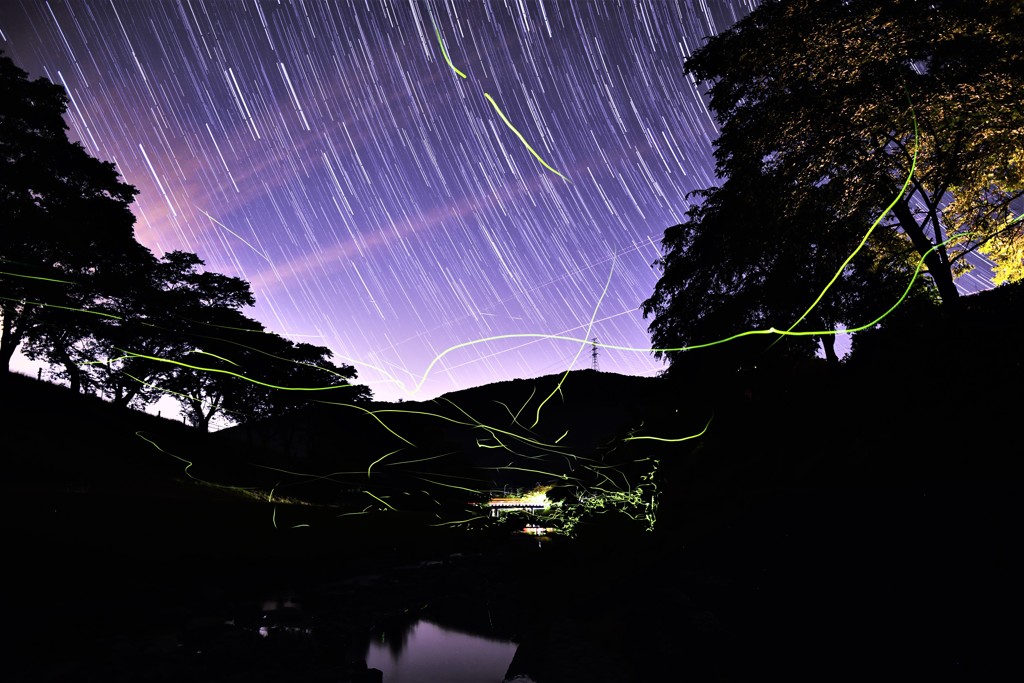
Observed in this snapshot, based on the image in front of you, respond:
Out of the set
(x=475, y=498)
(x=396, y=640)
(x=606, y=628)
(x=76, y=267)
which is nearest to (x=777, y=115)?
(x=606, y=628)

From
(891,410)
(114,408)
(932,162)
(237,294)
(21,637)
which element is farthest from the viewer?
(237,294)

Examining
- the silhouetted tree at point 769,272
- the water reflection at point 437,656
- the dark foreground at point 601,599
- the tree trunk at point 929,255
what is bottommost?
the water reflection at point 437,656

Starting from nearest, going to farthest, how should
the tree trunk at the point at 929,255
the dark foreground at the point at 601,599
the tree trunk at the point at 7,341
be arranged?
the dark foreground at the point at 601,599 < the tree trunk at the point at 929,255 < the tree trunk at the point at 7,341

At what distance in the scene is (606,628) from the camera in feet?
25.7

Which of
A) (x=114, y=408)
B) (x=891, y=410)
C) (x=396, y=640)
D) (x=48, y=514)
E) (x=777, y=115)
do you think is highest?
(x=777, y=115)

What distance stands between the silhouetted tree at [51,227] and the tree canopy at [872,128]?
23855 millimetres

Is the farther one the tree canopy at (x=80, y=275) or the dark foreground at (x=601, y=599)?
the tree canopy at (x=80, y=275)

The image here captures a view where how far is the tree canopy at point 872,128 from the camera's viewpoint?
36.1 ft

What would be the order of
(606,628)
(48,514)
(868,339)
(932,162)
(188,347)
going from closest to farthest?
(606,628)
(868,339)
(48,514)
(932,162)
(188,347)

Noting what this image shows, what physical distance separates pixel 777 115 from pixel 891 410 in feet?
29.4

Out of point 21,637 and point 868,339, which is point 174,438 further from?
point 868,339

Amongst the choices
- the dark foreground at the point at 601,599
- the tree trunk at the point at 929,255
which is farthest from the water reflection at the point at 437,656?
the tree trunk at the point at 929,255

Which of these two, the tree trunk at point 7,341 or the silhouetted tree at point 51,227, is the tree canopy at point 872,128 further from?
the tree trunk at point 7,341

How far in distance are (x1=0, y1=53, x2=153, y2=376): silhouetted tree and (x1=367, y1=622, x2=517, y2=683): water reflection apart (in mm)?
17546
